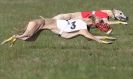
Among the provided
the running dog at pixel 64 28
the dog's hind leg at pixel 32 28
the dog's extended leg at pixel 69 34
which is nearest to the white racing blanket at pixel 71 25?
the running dog at pixel 64 28

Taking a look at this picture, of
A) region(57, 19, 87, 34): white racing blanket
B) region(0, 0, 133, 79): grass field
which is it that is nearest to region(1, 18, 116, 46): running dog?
region(57, 19, 87, 34): white racing blanket

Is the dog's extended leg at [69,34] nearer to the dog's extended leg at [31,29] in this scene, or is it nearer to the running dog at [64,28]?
the running dog at [64,28]

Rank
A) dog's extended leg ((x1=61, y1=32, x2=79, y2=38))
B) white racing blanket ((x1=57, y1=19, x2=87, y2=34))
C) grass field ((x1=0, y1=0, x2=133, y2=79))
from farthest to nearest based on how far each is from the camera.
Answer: dog's extended leg ((x1=61, y1=32, x2=79, y2=38)) → white racing blanket ((x1=57, y1=19, x2=87, y2=34)) → grass field ((x1=0, y1=0, x2=133, y2=79))

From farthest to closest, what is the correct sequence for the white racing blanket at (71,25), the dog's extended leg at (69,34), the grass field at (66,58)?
the dog's extended leg at (69,34) < the white racing blanket at (71,25) < the grass field at (66,58)

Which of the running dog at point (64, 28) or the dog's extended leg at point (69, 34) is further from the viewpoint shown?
the dog's extended leg at point (69, 34)

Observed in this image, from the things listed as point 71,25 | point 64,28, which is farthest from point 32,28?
point 71,25

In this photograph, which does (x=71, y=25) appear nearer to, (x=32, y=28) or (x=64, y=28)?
(x=64, y=28)

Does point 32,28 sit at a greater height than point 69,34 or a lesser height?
greater

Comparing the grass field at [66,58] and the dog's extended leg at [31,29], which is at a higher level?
the dog's extended leg at [31,29]

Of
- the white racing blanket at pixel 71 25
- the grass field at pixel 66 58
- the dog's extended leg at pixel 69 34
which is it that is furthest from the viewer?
the dog's extended leg at pixel 69 34

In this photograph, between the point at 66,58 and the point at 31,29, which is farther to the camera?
the point at 31,29

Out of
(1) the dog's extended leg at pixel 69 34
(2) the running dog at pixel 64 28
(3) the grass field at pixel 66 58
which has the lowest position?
(3) the grass field at pixel 66 58

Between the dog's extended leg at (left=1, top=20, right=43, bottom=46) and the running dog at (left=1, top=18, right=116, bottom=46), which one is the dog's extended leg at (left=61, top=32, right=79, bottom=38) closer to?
the running dog at (left=1, top=18, right=116, bottom=46)

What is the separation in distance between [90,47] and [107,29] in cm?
132
